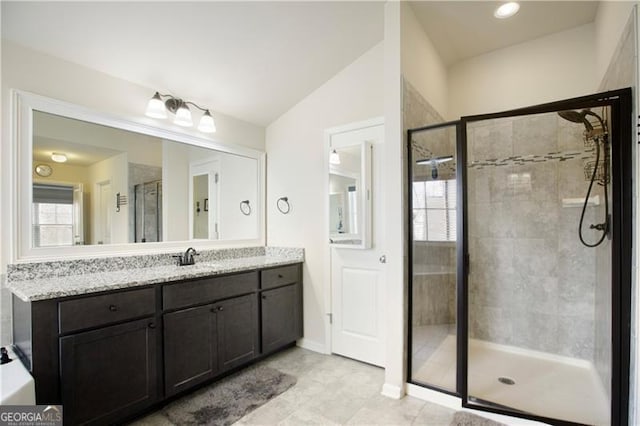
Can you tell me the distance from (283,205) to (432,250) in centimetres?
158

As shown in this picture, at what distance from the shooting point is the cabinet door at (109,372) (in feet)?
5.47

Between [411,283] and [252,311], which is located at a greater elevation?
[411,283]

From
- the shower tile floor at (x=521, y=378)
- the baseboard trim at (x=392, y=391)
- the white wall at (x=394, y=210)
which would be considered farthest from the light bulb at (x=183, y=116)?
the baseboard trim at (x=392, y=391)

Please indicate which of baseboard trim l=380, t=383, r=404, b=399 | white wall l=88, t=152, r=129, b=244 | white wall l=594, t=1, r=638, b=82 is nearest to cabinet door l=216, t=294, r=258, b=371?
white wall l=88, t=152, r=129, b=244

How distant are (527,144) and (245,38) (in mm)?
2605

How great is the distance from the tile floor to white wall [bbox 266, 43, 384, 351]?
546 mm

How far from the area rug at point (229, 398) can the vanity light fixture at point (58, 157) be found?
182 centimetres

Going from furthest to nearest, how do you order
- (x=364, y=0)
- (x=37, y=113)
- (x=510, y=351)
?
(x=510, y=351) → (x=364, y=0) → (x=37, y=113)

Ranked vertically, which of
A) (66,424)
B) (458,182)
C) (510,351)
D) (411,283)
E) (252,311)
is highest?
(458,182)

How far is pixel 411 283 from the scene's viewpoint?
7.67ft

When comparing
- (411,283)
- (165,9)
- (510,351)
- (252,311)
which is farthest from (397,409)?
(165,9)

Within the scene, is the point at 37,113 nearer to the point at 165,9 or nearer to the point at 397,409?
the point at 165,9

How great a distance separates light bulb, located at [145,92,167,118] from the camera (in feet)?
7.84

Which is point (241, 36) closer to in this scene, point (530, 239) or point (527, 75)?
point (527, 75)
